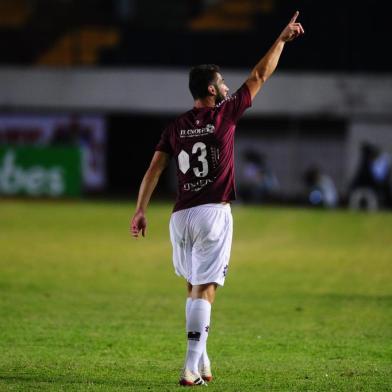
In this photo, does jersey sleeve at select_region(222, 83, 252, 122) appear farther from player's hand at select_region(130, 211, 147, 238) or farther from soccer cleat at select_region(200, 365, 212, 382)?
soccer cleat at select_region(200, 365, 212, 382)

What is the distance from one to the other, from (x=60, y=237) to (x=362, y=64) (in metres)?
16.0

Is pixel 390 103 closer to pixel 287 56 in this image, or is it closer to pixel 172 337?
pixel 287 56

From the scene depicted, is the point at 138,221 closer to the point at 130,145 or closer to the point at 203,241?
the point at 203,241

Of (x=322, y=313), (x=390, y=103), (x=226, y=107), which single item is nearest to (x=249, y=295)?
(x=322, y=313)

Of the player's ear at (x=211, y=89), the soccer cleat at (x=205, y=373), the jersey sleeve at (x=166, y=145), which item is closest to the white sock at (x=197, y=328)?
the soccer cleat at (x=205, y=373)

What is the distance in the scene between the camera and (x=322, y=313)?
11.9 metres

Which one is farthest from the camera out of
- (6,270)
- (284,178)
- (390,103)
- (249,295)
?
(284,178)

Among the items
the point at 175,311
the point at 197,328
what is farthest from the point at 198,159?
the point at 175,311

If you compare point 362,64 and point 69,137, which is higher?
point 362,64

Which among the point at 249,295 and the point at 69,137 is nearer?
the point at 249,295

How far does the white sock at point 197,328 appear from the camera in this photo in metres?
7.48

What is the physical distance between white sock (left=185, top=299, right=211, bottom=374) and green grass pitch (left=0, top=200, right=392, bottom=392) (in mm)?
250

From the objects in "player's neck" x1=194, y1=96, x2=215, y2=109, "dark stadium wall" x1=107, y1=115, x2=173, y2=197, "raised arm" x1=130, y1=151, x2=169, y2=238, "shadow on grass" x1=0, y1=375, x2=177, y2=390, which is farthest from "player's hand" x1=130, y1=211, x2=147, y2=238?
Answer: "dark stadium wall" x1=107, y1=115, x2=173, y2=197

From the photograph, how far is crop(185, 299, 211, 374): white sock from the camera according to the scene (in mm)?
→ 7477
